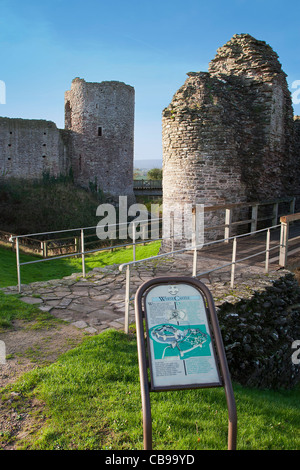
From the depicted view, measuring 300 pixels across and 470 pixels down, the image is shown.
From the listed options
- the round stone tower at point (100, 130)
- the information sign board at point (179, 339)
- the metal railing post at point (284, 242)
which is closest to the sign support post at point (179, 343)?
the information sign board at point (179, 339)

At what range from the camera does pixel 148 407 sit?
2.34m

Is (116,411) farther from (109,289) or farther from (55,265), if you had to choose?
(55,265)

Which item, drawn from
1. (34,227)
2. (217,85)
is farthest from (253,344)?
(34,227)

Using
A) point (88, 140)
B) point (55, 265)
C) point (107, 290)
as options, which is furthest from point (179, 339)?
point (88, 140)

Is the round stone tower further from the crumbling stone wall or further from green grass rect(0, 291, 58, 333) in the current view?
green grass rect(0, 291, 58, 333)

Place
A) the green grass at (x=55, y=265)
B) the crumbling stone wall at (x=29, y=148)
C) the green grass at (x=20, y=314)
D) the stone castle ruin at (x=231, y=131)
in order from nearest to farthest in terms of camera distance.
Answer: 1. the green grass at (x=20, y=314)
2. the stone castle ruin at (x=231, y=131)
3. the green grass at (x=55, y=265)
4. the crumbling stone wall at (x=29, y=148)

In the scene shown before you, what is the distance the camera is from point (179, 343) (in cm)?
261

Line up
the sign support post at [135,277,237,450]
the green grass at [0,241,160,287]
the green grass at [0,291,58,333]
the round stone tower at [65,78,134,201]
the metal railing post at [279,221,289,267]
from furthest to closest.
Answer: the round stone tower at [65,78,134,201], the green grass at [0,241,160,287], the metal railing post at [279,221,289,267], the green grass at [0,291,58,333], the sign support post at [135,277,237,450]

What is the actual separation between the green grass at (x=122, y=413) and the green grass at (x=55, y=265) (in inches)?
256

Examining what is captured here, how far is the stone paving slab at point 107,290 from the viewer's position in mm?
5668

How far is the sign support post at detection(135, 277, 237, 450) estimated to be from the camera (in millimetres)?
2457

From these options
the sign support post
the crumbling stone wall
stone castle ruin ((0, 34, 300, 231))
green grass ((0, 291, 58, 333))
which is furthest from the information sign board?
the crumbling stone wall

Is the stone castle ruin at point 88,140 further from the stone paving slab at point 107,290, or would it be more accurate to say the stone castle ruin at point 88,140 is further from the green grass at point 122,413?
the green grass at point 122,413

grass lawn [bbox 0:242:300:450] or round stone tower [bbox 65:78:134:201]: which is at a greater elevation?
round stone tower [bbox 65:78:134:201]
